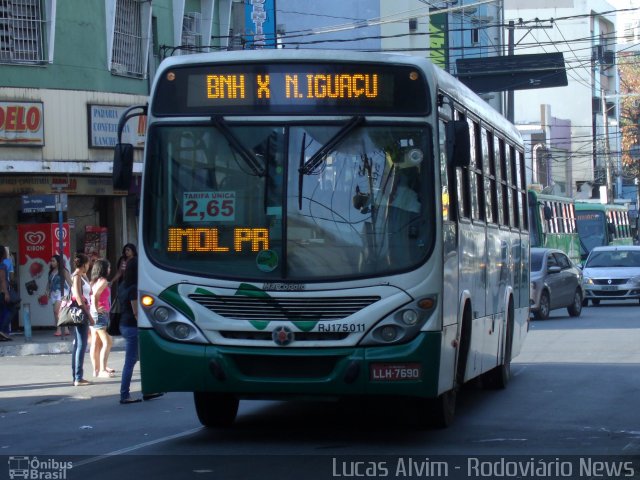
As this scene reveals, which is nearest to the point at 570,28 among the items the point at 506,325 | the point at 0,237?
the point at 0,237

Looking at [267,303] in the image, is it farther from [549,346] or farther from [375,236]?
[549,346]

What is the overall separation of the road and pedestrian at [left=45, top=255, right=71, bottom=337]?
23.8 ft

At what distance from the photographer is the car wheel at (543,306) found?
28.5 meters

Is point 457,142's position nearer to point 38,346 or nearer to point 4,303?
point 38,346

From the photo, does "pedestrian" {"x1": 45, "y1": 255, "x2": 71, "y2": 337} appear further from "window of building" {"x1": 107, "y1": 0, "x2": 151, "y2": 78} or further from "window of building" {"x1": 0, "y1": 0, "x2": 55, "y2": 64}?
"window of building" {"x1": 107, "y1": 0, "x2": 151, "y2": 78}

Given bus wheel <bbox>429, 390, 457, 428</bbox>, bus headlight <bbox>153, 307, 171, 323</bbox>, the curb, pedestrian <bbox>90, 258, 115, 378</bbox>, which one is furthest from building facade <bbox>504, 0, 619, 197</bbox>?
bus headlight <bbox>153, 307, 171, 323</bbox>

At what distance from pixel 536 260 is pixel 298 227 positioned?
19.5m

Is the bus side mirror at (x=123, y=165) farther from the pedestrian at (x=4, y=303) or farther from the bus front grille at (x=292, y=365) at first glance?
the pedestrian at (x=4, y=303)

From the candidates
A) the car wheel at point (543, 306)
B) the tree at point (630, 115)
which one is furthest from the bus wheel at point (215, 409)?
the tree at point (630, 115)

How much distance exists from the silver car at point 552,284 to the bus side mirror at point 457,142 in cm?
1803

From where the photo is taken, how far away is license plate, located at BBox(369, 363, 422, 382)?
9.69 metres

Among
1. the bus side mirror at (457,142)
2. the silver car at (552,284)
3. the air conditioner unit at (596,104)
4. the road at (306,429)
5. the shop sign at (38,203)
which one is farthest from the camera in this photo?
the air conditioner unit at (596,104)

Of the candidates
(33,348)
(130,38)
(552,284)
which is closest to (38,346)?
(33,348)

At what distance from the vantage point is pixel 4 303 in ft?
79.6
